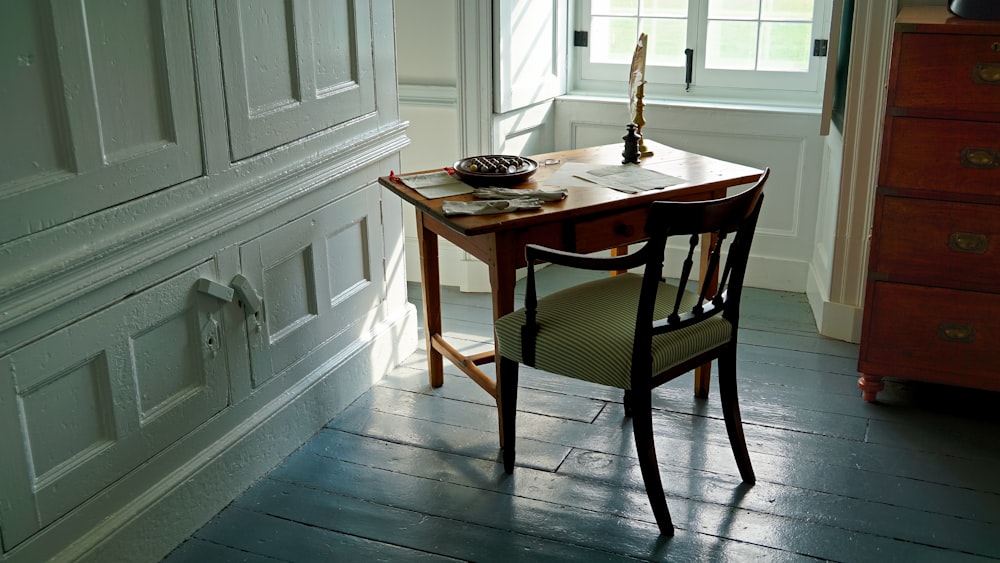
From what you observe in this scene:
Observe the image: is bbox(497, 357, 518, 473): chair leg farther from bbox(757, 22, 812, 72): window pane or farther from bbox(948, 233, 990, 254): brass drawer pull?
bbox(757, 22, 812, 72): window pane

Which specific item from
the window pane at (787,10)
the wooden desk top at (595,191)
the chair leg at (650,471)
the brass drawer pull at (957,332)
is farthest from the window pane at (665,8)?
the chair leg at (650,471)

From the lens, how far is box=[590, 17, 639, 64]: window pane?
4453 millimetres

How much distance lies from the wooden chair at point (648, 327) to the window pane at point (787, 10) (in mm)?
1880

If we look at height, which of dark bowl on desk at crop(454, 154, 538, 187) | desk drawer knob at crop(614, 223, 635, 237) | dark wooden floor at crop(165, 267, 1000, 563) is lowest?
dark wooden floor at crop(165, 267, 1000, 563)

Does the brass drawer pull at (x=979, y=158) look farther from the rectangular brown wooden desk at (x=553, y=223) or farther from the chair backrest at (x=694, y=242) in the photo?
the chair backrest at (x=694, y=242)

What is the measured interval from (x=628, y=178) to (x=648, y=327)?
74 centimetres

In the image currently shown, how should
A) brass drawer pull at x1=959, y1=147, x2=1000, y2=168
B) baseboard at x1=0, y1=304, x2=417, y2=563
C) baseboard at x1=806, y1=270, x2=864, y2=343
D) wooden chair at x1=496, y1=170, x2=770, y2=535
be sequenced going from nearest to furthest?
1. baseboard at x1=0, y1=304, x2=417, y2=563
2. wooden chair at x1=496, y1=170, x2=770, y2=535
3. brass drawer pull at x1=959, y1=147, x2=1000, y2=168
4. baseboard at x1=806, y1=270, x2=864, y2=343

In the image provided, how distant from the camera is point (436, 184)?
9.78ft

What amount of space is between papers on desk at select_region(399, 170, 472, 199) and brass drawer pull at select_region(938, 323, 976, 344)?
158 centimetres

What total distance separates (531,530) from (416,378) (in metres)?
1.05

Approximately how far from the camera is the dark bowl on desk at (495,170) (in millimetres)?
2918

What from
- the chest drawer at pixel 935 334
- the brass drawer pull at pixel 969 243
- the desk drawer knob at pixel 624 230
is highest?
the desk drawer knob at pixel 624 230

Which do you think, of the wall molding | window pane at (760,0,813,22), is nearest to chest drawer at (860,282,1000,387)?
window pane at (760,0,813,22)

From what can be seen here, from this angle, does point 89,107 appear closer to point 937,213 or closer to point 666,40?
point 937,213
